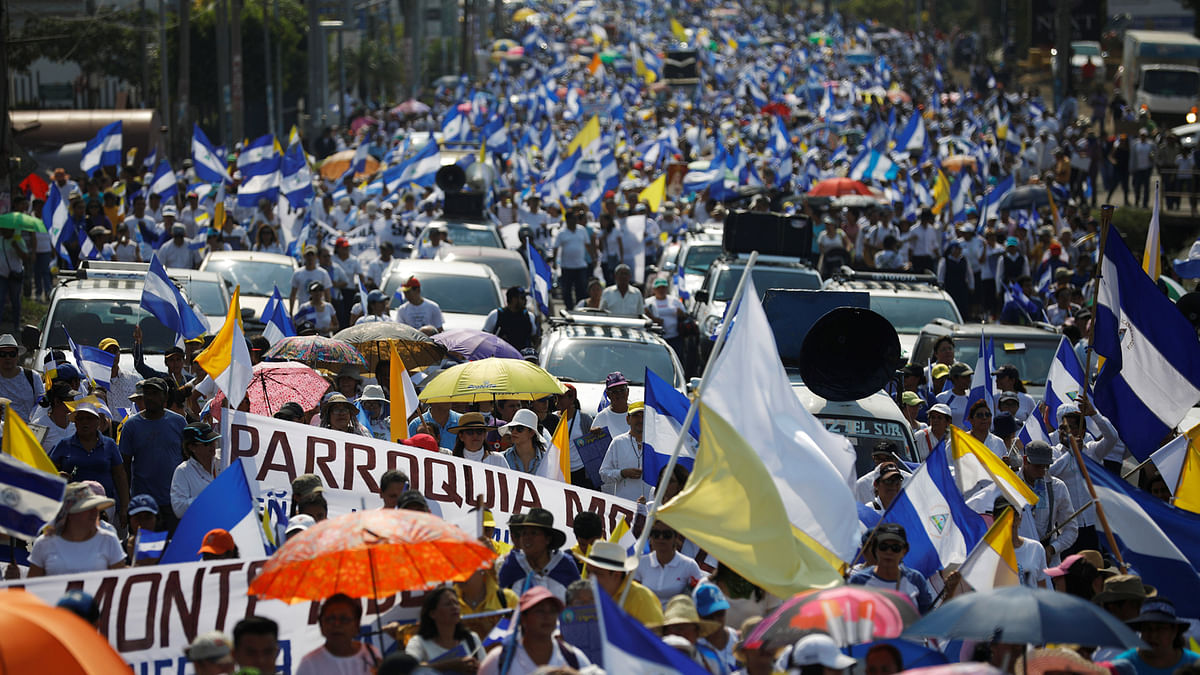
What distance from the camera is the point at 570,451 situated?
11570 millimetres

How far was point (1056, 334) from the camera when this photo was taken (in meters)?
14.9

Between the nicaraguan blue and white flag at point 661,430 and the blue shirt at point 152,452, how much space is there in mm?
2702

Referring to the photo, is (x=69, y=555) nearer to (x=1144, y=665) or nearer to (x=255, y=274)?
(x=1144, y=665)

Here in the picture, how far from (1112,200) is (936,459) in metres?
27.1

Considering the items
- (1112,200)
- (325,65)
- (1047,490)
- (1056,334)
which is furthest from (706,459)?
(325,65)

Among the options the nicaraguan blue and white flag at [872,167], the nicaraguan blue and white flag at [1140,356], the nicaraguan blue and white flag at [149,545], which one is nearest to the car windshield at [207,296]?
the nicaraguan blue and white flag at [149,545]

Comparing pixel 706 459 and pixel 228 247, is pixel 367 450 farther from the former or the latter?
pixel 228 247

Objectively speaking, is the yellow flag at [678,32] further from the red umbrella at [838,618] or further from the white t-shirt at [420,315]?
the red umbrella at [838,618]

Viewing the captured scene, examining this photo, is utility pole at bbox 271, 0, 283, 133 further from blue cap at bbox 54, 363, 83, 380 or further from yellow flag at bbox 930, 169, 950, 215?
blue cap at bbox 54, 363, 83, 380

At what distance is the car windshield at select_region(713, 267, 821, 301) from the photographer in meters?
18.5

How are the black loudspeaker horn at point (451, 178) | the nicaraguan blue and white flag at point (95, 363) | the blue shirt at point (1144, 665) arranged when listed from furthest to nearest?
the black loudspeaker horn at point (451, 178) → the nicaraguan blue and white flag at point (95, 363) → the blue shirt at point (1144, 665)

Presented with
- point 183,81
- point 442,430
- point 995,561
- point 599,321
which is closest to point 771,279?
point 599,321

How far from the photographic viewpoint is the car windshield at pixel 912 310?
16438mm

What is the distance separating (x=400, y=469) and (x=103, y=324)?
6330mm
